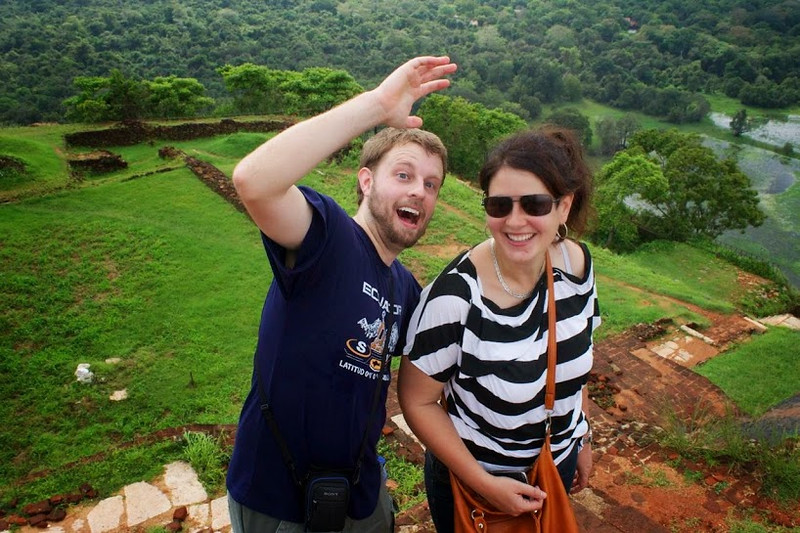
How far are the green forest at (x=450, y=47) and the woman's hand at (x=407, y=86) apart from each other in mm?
21397

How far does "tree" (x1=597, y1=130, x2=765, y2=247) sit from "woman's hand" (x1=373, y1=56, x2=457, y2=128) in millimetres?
16859

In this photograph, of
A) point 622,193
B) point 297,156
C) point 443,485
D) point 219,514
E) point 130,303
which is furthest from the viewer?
point 622,193

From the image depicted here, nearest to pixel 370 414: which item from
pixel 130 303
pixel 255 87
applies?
pixel 130 303

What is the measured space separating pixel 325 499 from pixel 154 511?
8.62 ft

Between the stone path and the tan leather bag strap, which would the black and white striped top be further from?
the stone path

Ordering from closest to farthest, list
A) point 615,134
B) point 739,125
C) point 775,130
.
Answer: point 615,134
point 739,125
point 775,130

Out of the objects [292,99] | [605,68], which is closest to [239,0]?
[605,68]

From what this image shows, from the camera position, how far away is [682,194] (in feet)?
58.9

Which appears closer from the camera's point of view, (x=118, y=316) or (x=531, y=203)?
(x=531, y=203)

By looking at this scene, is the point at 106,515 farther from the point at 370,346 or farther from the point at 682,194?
the point at 682,194

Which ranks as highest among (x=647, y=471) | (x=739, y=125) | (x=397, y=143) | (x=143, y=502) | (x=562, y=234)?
(x=397, y=143)

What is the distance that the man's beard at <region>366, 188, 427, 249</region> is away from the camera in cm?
169

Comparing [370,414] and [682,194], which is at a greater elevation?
[370,414]

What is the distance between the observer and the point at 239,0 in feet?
243
